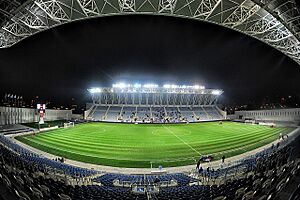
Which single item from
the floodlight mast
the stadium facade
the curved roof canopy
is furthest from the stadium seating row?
the curved roof canopy

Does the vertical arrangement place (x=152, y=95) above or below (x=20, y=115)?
above

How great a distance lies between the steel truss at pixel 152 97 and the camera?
62406 mm

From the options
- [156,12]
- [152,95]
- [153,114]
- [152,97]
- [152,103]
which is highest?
[156,12]

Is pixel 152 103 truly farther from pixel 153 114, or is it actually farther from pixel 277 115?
pixel 277 115

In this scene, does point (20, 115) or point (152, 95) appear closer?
point (20, 115)

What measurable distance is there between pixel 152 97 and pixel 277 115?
3698 centimetres

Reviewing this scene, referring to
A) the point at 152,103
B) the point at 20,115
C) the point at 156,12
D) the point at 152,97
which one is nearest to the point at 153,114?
the point at 152,103

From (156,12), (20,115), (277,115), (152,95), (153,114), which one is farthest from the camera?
(152,95)

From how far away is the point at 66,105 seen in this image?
237 feet

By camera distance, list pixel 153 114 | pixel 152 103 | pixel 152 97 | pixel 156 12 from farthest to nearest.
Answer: pixel 152 103 < pixel 152 97 < pixel 153 114 < pixel 156 12

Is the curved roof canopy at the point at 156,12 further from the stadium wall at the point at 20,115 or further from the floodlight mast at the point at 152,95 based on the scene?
the floodlight mast at the point at 152,95

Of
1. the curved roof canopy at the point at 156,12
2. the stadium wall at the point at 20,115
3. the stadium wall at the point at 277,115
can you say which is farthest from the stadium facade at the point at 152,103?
the curved roof canopy at the point at 156,12

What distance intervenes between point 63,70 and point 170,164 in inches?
1866

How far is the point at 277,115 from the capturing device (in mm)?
50781
